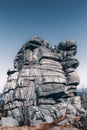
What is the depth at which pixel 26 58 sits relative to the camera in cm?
13000

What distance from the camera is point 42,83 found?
401 ft

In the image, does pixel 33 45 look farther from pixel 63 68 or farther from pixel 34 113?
pixel 34 113

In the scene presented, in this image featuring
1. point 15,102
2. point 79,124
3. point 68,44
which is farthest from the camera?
point 68,44

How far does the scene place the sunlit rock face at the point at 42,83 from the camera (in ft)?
375

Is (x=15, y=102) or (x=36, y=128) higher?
(x=15, y=102)

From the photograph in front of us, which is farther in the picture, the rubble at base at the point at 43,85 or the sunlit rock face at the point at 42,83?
the sunlit rock face at the point at 42,83

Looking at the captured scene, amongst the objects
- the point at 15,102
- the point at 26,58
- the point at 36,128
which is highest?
the point at 26,58

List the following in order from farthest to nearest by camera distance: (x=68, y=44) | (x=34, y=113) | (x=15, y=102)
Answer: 1. (x=68, y=44)
2. (x=15, y=102)
3. (x=34, y=113)

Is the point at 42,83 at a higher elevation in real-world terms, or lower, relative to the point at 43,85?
higher

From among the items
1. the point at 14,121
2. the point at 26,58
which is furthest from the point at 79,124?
the point at 26,58

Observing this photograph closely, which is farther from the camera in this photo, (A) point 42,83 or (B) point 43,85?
(A) point 42,83

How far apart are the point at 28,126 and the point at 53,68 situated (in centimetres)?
3525

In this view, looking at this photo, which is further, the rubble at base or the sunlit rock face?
the sunlit rock face

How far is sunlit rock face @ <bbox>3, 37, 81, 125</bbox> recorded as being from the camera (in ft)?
375
